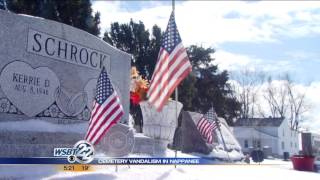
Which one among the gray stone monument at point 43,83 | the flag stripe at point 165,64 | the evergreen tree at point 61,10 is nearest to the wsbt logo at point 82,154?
the gray stone monument at point 43,83

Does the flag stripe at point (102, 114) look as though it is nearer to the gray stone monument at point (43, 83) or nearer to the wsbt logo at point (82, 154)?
the wsbt logo at point (82, 154)

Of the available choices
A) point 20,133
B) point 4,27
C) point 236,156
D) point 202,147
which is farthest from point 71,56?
point 236,156

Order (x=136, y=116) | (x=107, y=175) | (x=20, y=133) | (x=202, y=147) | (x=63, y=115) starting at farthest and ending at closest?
1. (x=136, y=116)
2. (x=202, y=147)
3. (x=63, y=115)
4. (x=20, y=133)
5. (x=107, y=175)

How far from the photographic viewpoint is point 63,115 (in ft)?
40.2

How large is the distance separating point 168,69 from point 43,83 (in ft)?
12.7

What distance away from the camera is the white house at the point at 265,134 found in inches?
2142

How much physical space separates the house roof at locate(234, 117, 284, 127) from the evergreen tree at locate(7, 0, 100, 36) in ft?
111

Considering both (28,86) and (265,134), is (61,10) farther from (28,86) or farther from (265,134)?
(265,134)

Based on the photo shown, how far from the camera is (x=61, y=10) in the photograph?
2652 centimetres

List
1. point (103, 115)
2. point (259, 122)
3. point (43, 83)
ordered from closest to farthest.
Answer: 1. point (103, 115)
2. point (43, 83)
3. point (259, 122)

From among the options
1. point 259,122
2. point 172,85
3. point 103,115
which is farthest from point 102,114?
point 259,122

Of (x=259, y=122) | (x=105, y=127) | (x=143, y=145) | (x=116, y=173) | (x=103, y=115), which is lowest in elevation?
(x=116, y=173)

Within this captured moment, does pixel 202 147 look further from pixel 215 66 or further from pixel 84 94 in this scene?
pixel 215 66

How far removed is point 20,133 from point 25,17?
3.15 meters
